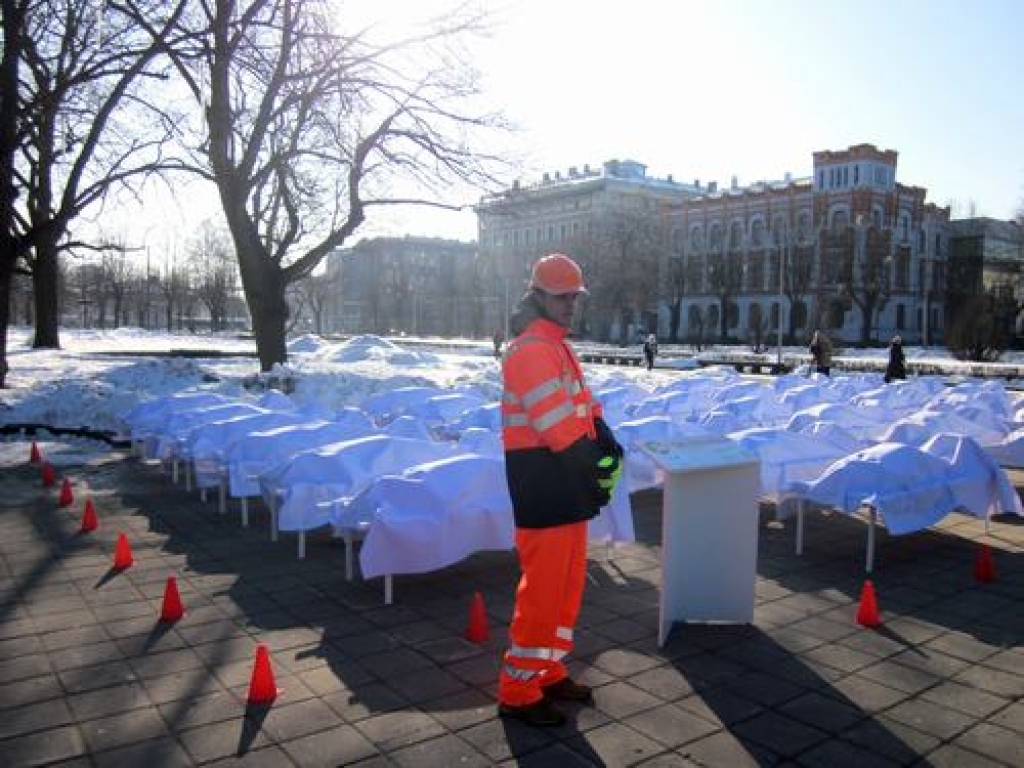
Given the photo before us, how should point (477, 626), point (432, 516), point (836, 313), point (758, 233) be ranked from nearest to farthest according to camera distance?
point (477, 626), point (432, 516), point (836, 313), point (758, 233)

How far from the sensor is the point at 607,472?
181 inches

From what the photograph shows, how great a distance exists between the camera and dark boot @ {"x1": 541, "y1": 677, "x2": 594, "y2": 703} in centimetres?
477

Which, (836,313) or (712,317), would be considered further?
(712,317)

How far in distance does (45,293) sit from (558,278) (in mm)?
34273

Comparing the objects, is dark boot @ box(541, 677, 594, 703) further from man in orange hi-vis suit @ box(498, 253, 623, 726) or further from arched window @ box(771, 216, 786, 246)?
arched window @ box(771, 216, 786, 246)

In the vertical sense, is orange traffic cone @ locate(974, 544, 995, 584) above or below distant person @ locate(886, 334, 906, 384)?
below

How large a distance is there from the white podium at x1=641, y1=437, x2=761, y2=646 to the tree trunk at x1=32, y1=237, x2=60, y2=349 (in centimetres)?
2686

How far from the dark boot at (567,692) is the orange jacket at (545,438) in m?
0.97

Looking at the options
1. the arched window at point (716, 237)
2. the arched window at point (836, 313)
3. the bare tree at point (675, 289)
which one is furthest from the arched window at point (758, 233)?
the arched window at point (836, 313)

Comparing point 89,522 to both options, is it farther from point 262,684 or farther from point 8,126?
point 8,126

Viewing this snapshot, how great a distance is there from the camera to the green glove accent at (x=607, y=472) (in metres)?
4.54

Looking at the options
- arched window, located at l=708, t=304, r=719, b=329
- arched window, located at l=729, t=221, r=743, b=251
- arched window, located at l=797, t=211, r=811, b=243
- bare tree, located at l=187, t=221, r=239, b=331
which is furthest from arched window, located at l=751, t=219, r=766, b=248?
bare tree, located at l=187, t=221, r=239, b=331

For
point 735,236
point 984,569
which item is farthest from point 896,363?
point 735,236

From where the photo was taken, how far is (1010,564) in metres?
7.73
